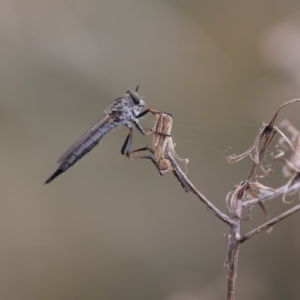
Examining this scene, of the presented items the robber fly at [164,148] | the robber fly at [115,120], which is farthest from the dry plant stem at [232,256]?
the robber fly at [115,120]

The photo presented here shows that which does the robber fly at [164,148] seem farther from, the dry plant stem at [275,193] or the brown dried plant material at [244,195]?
the dry plant stem at [275,193]

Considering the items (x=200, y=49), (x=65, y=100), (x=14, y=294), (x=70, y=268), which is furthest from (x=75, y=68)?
(x=14, y=294)

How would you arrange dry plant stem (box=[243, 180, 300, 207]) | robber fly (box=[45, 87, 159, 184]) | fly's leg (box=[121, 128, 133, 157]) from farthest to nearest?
1. robber fly (box=[45, 87, 159, 184])
2. fly's leg (box=[121, 128, 133, 157])
3. dry plant stem (box=[243, 180, 300, 207])

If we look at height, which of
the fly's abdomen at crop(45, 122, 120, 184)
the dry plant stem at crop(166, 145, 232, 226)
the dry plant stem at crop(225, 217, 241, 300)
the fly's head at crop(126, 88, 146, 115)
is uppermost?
the fly's head at crop(126, 88, 146, 115)

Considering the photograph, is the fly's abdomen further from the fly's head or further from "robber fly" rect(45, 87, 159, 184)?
the fly's head

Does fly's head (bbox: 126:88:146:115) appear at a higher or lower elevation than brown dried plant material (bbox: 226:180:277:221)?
higher

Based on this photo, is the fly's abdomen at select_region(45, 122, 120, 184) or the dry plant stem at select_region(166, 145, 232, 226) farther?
the fly's abdomen at select_region(45, 122, 120, 184)

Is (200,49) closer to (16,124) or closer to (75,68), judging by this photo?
(75,68)

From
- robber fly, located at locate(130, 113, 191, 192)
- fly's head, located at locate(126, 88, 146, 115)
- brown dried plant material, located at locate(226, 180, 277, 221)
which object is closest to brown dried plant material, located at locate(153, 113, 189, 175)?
robber fly, located at locate(130, 113, 191, 192)

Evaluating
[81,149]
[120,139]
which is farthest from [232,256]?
[120,139]
